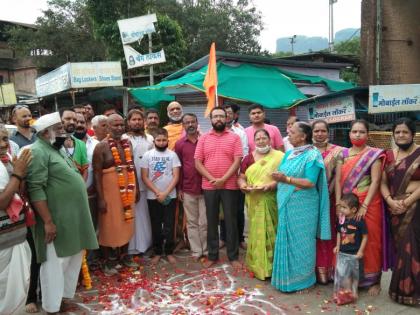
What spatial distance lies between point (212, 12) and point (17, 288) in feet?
91.9

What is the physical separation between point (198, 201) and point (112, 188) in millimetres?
1118

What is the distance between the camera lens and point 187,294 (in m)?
4.25

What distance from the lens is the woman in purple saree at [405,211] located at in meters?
3.75

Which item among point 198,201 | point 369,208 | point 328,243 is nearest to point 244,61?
point 198,201

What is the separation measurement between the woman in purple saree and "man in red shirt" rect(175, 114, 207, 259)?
2.20 m

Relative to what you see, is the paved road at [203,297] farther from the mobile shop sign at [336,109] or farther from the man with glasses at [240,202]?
the mobile shop sign at [336,109]

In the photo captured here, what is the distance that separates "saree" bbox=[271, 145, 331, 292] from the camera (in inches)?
162

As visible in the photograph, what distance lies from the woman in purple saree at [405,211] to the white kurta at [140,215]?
9.20 feet

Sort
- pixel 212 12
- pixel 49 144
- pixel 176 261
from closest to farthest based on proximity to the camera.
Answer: pixel 49 144 < pixel 176 261 < pixel 212 12

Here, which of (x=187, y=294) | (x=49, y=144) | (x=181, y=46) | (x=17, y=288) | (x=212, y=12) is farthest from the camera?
(x=212, y=12)

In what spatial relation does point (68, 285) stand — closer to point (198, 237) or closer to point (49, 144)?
point (49, 144)

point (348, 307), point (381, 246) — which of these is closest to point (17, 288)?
point (348, 307)

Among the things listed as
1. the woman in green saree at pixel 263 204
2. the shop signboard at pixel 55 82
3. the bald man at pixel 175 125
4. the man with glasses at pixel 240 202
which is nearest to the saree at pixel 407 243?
the woman in green saree at pixel 263 204

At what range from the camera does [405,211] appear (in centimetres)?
379
